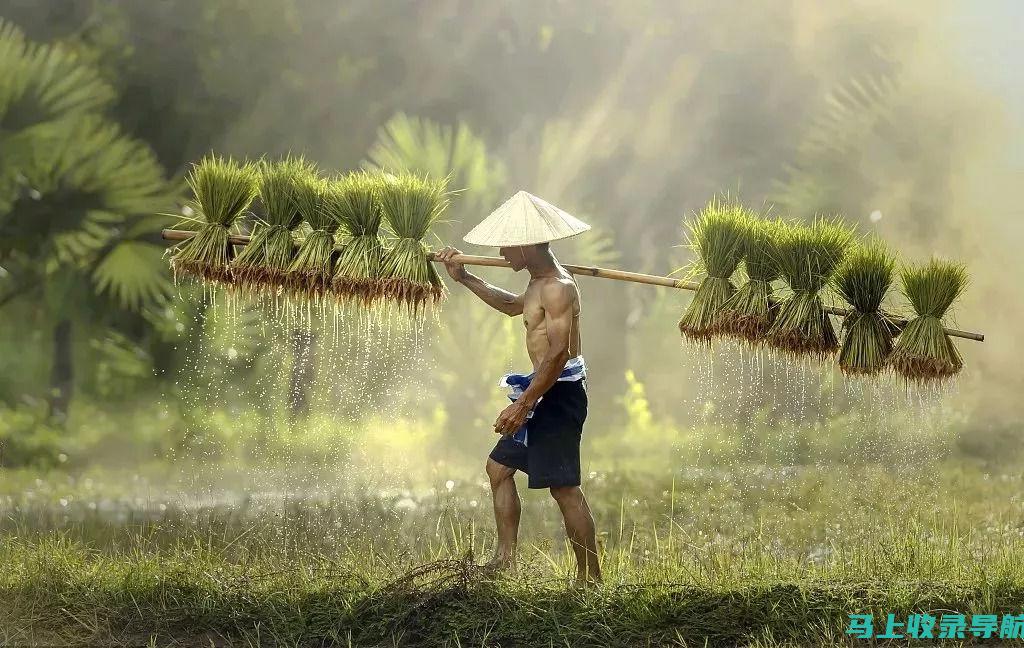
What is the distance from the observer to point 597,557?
15.2 ft

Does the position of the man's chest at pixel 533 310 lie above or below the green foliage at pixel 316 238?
below

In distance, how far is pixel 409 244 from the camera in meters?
4.92

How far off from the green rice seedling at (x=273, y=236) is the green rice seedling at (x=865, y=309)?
8.30 ft

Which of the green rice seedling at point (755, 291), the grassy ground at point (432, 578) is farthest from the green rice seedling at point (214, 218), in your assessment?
the green rice seedling at point (755, 291)

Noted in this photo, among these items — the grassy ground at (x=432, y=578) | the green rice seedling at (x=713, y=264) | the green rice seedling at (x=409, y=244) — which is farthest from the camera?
the green rice seedling at (x=713, y=264)

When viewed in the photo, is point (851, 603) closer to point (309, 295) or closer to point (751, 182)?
point (309, 295)

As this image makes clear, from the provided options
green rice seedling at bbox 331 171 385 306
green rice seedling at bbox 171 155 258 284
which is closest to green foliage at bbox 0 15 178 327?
green rice seedling at bbox 171 155 258 284

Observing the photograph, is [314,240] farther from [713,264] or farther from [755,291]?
[755,291]

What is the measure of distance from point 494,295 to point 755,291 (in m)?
1.19

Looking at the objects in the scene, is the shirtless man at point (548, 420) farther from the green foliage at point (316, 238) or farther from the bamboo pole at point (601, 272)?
the green foliage at point (316, 238)

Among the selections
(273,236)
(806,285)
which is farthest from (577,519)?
(273,236)

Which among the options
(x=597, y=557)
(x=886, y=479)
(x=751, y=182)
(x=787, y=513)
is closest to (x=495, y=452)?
(x=597, y=557)

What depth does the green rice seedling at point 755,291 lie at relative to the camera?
495 cm

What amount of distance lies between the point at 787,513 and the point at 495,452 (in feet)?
10.4
